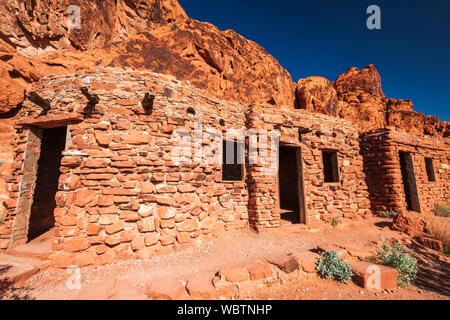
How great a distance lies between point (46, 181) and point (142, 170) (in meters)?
4.07

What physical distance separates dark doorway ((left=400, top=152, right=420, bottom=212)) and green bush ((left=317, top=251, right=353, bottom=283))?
665 centimetres

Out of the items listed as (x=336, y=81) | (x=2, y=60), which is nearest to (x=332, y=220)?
(x=2, y=60)

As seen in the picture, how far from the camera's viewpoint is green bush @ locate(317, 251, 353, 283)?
9.91 ft

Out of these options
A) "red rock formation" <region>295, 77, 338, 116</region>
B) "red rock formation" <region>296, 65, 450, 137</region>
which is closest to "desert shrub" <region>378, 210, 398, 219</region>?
"red rock formation" <region>295, 77, 338, 116</region>

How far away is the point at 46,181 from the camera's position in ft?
17.8

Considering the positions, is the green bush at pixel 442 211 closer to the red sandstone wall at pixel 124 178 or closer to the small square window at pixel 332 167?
the small square window at pixel 332 167

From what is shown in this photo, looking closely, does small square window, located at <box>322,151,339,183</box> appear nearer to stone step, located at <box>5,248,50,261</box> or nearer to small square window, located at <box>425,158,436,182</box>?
small square window, located at <box>425,158,436,182</box>

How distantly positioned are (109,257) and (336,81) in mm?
22996

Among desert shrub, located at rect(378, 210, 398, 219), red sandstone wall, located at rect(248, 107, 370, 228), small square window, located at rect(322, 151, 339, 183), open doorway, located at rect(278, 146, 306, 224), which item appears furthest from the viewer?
open doorway, located at rect(278, 146, 306, 224)

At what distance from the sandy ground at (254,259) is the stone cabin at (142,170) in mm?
254

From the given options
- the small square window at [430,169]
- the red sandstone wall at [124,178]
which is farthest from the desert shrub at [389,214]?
the red sandstone wall at [124,178]

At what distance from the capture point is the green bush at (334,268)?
3021 mm

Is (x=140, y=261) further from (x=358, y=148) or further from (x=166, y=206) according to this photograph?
(x=358, y=148)
